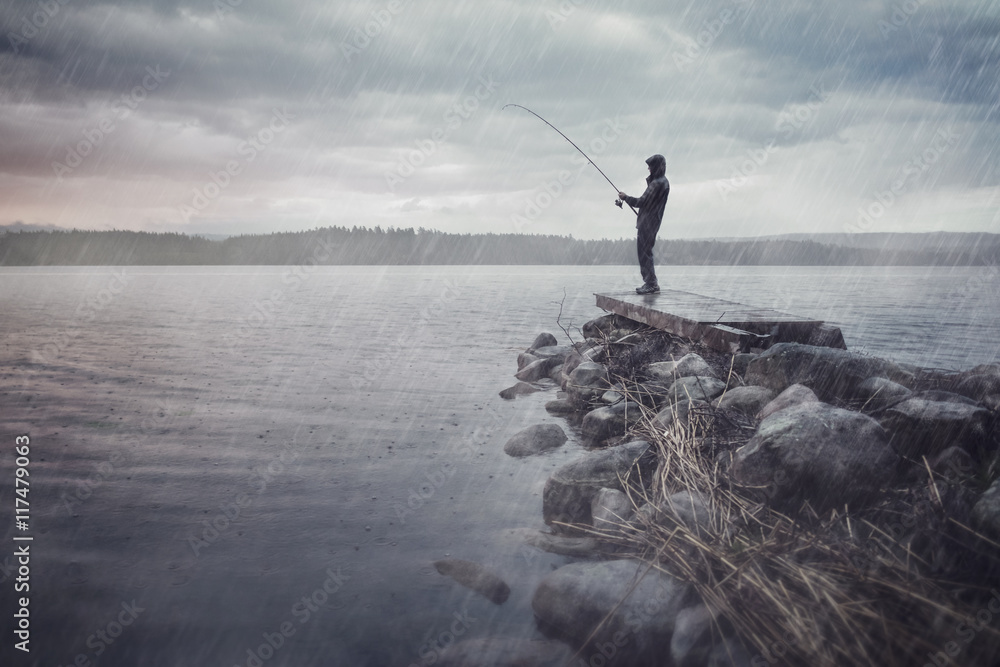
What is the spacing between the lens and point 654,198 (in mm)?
10406

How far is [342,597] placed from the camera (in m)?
4.15

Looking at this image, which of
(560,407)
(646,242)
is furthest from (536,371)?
(646,242)

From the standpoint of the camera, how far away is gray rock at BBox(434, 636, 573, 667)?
Result: 3.43 meters

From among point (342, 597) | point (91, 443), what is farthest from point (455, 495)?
point (91, 443)

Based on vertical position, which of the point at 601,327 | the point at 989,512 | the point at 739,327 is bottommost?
the point at 601,327

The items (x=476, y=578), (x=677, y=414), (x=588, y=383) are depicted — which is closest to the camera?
(x=476, y=578)

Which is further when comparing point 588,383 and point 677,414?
point 588,383

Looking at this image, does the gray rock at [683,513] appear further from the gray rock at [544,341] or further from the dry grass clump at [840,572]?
the gray rock at [544,341]

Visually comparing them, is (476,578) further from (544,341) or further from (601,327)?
(544,341)

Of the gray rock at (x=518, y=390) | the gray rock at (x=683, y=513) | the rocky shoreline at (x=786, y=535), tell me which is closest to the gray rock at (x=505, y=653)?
the rocky shoreline at (x=786, y=535)

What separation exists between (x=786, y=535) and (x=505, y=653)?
77.0 inches

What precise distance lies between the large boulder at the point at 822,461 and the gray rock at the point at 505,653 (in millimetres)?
1819

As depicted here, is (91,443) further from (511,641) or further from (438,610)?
(511,641)

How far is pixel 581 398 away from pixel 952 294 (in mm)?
34470
